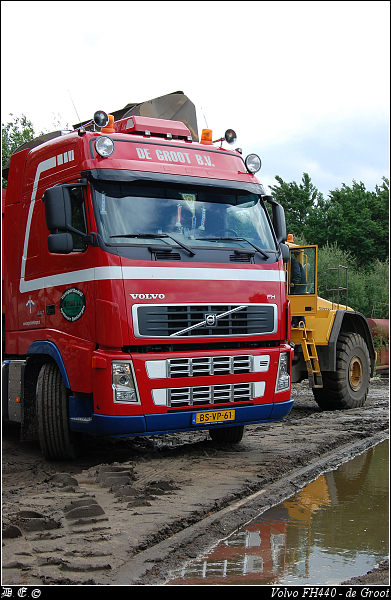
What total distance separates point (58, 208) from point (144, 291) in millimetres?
1190

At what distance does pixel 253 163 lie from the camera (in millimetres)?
8102

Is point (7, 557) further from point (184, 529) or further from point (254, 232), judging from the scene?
point (254, 232)

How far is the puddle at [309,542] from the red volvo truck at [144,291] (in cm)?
139

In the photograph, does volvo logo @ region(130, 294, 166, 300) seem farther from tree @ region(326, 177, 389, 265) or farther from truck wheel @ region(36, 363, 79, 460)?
tree @ region(326, 177, 389, 265)

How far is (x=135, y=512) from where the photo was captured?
5492 mm

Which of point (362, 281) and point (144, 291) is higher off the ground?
point (362, 281)

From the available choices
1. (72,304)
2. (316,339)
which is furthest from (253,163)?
(316,339)

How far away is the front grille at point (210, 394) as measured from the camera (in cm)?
685

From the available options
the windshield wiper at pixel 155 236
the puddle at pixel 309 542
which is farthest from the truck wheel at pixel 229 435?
the windshield wiper at pixel 155 236

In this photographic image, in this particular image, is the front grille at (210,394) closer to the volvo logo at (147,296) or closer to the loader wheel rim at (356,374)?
the volvo logo at (147,296)

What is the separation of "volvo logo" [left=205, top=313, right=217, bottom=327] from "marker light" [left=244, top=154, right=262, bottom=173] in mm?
2007

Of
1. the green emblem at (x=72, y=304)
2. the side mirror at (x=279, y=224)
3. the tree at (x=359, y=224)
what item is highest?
the tree at (x=359, y=224)

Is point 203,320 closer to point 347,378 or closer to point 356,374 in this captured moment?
point 347,378

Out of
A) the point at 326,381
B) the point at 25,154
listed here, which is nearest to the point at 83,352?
the point at 25,154
